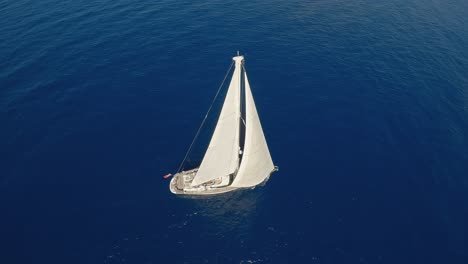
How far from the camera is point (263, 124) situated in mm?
85250

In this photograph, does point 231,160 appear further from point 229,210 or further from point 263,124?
point 263,124

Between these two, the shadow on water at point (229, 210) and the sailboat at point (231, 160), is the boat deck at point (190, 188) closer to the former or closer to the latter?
the sailboat at point (231, 160)

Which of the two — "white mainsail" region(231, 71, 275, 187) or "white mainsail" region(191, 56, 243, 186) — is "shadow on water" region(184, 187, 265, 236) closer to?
"white mainsail" region(231, 71, 275, 187)

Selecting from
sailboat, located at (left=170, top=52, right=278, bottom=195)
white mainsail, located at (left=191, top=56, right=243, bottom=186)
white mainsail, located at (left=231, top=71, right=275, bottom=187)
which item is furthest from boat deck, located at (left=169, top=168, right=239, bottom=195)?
white mainsail, located at (left=231, top=71, right=275, bottom=187)

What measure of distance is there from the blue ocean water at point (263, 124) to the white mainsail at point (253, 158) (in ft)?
11.5

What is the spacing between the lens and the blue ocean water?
206 ft

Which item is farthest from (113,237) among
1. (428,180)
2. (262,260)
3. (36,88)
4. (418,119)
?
(418,119)

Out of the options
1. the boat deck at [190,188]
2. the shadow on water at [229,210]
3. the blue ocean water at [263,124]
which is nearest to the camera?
the blue ocean water at [263,124]

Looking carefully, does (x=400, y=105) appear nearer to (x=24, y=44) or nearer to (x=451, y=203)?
(x=451, y=203)

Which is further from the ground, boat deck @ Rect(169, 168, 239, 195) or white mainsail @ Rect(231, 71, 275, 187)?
white mainsail @ Rect(231, 71, 275, 187)

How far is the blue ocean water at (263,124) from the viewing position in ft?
206

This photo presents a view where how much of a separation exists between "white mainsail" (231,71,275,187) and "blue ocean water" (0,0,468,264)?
351cm

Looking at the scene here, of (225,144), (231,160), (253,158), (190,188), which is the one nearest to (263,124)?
(253,158)

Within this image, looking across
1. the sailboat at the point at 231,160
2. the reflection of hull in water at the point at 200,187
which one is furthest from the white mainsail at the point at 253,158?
the reflection of hull in water at the point at 200,187
